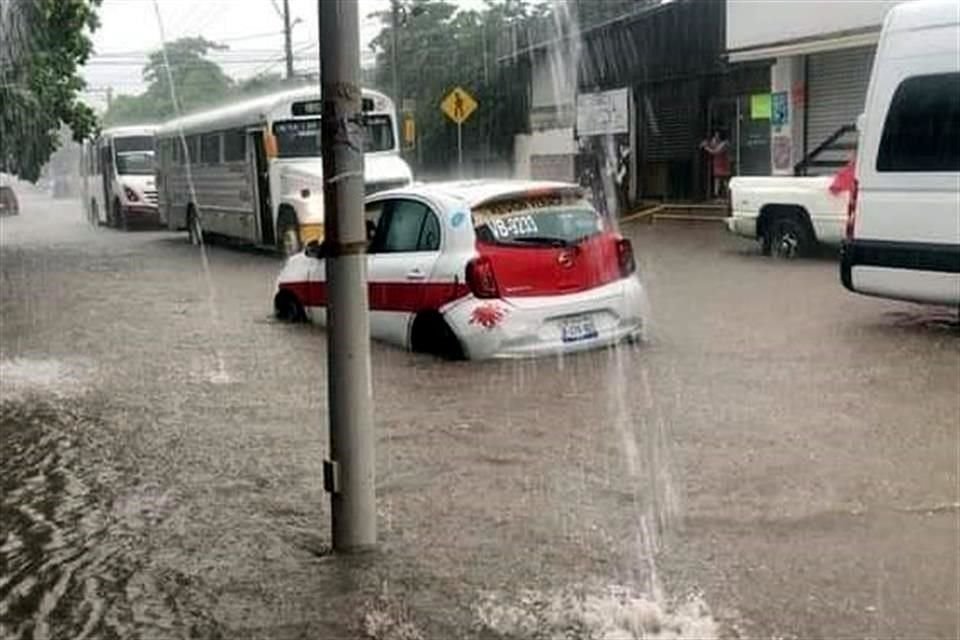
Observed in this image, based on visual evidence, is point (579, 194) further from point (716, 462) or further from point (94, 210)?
point (94, 210)

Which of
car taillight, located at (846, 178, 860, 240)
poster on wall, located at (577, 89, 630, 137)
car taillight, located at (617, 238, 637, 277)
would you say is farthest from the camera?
poster on wall, located at (577, 89, 630, 137)

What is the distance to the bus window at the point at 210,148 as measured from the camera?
2330cm

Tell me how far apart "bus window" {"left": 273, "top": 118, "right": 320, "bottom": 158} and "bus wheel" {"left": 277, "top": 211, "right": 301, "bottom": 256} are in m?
1.00

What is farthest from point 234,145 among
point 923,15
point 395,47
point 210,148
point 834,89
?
point 395,47

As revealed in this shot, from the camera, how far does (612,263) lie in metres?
9.96

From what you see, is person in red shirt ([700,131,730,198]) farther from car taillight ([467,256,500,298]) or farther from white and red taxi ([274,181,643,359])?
car taillight ([467,256,500,298])

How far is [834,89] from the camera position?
927 inches

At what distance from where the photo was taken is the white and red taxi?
9445 mm

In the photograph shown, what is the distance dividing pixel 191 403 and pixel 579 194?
3.53m

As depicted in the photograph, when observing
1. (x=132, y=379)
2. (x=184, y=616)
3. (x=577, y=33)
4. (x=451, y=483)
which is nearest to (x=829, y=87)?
(x=577, y=33)

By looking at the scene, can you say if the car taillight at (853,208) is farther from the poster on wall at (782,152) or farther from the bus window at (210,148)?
the bus window at (210,148)

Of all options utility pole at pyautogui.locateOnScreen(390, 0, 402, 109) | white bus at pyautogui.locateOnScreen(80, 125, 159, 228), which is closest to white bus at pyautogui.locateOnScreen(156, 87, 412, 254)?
white bus at pyautogui.locateOnScreen(80, 125, 159, 228)

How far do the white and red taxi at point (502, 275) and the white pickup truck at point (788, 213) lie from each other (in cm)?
739

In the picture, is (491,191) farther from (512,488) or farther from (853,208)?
(512,488)
